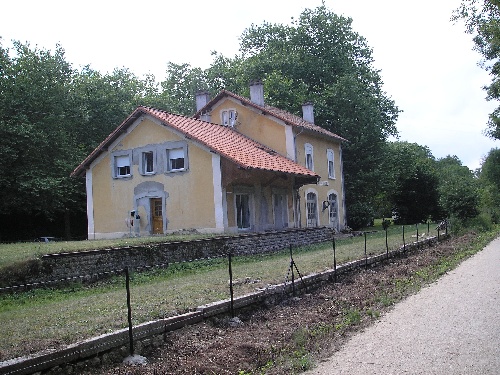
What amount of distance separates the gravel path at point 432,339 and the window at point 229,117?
20.0 m

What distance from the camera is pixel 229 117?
98.4 feet

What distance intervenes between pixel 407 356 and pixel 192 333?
3.07 metres

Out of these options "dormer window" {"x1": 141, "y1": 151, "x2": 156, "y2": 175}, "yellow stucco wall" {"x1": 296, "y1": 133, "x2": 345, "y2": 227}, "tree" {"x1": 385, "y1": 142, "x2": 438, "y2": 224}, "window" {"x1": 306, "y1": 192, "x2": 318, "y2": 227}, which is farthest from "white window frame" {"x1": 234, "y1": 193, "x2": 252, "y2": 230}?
"tree" {"x1": 385, "y1": 142, "x2": 438, "y2": 224}

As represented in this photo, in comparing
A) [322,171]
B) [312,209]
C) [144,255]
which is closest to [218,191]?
[144,255]

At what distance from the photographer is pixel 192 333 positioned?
7.79 metres

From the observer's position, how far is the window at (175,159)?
23.5 meters

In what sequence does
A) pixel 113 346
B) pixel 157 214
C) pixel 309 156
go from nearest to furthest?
pixel 113 346 < pixel 157 214 < pixel 309 156

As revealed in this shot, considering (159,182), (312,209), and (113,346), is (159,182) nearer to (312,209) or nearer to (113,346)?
(312,209)

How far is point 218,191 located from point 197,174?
136 centimetres

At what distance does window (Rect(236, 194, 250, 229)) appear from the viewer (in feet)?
78.7

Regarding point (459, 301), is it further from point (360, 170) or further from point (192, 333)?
point (360, 170)

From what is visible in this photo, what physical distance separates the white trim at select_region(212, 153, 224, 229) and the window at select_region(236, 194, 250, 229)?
1.62 meters

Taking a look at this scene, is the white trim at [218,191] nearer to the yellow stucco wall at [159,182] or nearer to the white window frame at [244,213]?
the yellow stucco wall at [159,182]

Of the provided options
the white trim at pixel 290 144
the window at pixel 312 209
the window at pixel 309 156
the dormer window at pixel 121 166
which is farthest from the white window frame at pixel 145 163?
the window at pixel 312 209
